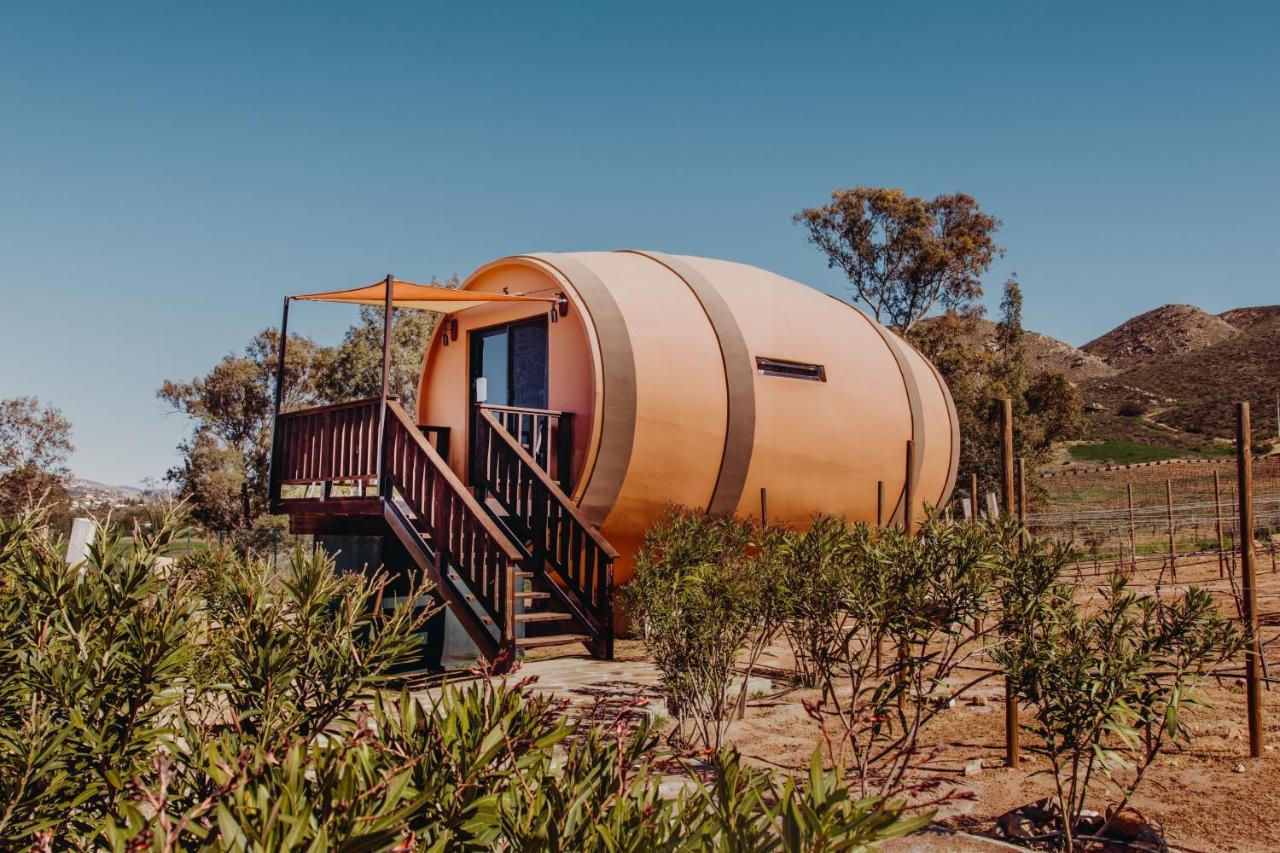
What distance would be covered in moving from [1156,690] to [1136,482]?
41.8 m

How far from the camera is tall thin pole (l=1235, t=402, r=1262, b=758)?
5309mm

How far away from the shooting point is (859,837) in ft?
4.71

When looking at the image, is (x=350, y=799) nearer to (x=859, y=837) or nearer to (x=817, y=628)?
(x=859, y=837)

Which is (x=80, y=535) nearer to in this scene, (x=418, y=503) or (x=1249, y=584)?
(x=418, y=503)

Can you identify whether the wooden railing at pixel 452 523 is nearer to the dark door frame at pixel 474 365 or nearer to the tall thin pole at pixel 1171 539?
the dark door frame at pixel 474 365

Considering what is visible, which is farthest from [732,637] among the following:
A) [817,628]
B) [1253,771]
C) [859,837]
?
[859,837]

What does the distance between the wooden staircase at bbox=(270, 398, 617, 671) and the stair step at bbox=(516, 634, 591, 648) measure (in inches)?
0.5

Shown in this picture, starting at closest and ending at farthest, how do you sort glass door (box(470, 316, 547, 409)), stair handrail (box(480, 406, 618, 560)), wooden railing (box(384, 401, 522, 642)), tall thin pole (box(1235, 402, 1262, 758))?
tall thin pole (box(1235, 402, 1262, 758)) < wooden railing (box(384, 401, 522, 642)) < stair handrail (box(480, 406, 618, 560)) < glass door (box(470, 316, 547, 409))

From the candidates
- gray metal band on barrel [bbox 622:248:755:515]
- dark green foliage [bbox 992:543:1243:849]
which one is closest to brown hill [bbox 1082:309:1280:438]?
gray metal band on barrel [bbox 622:248:755:515]

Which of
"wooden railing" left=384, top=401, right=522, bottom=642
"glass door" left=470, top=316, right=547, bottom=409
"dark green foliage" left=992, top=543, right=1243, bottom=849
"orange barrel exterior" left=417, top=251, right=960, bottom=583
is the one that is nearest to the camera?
"dark green foliage" left=992, top=543, right=1243, bottom=849

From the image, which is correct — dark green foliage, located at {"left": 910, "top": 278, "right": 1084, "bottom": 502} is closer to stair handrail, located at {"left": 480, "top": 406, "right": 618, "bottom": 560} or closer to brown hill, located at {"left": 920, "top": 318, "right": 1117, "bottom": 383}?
stair handrail, located at {"left": 480, "top": 406, "right": 618, "bottom": 560}

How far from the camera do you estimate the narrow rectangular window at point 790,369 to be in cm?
1042

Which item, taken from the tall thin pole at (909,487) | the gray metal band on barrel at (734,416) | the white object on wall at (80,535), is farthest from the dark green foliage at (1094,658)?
the white object on wall at (80,535)

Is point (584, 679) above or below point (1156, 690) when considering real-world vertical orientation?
below
